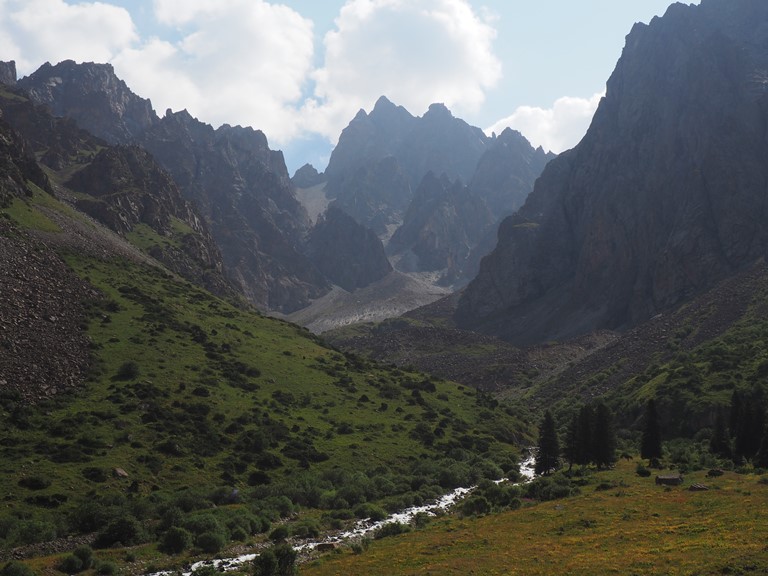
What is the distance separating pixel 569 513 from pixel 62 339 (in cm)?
7136

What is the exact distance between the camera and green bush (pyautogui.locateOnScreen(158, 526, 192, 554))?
156 ft

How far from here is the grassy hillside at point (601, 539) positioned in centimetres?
3609

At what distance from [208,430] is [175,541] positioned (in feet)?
115

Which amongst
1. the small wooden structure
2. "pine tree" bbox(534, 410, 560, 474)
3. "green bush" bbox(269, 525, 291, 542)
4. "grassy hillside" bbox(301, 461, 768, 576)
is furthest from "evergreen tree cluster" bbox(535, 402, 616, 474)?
"green bush" bbox(269, 525, 291, 542)

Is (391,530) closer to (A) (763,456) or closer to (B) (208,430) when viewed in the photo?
(B) (208,430)

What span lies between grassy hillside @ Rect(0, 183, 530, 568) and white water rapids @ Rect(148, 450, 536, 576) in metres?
1.92

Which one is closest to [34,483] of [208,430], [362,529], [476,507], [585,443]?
[208,430]

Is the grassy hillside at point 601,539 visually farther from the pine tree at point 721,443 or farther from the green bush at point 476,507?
the pine tree at point 721,443

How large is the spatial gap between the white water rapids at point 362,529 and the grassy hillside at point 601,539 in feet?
14.1

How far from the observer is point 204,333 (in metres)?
122

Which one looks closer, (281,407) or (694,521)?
(694,521)

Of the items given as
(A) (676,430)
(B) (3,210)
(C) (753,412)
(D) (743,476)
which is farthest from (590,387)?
(B) (3,210)

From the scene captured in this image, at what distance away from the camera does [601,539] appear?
43.1 m

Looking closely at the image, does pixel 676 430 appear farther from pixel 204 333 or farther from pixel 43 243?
pixel 43 243
